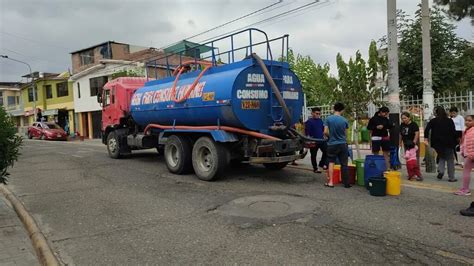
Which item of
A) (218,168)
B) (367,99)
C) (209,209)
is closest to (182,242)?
(209,209)

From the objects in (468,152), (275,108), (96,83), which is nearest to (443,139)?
(468,152)

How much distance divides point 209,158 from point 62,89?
130 ft

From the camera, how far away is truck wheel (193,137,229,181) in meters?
9.70

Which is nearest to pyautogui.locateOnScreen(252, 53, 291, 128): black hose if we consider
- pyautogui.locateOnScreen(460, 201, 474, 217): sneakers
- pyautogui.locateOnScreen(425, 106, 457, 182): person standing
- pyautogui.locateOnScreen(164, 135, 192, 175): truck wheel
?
pyautogui.locateOnScreen(164, 135, 192, 175): truck wheel

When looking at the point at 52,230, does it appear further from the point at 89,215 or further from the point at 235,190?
the point at 235,190

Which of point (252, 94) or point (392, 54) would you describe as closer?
point (252, 94)

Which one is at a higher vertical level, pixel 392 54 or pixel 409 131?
pixel 392 54

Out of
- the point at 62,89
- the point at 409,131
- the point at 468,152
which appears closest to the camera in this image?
the point at 468,152

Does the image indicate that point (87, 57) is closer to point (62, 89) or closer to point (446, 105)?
point (62, 89)

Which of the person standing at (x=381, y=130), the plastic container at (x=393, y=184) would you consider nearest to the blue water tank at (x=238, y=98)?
the person standing at (x=381, y=130)

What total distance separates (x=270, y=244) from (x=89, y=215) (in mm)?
3482

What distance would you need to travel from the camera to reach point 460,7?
15773mm

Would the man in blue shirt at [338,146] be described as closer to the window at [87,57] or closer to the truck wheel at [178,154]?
the truck wheel at [178,154]

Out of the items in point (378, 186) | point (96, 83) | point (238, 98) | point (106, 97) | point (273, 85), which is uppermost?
point (96, 83)
